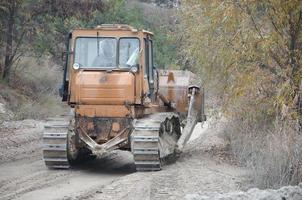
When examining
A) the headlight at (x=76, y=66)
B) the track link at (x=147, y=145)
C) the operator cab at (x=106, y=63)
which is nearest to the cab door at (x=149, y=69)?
the operator cab at (x=106, y=63)

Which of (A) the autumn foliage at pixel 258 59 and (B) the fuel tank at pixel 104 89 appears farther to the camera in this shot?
(B) the fuel tank at pixel 104 89

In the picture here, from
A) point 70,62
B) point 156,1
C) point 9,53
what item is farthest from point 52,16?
point 156,1

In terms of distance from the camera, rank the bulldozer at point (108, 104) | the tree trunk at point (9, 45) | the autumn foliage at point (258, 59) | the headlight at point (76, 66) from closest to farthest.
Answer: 1. the autumn foliage at point (258, 59)
2. the bulldozer at point (108, 104)
3. the headlight at point (76, 66)
4. the tree trunk at point (9, 45)

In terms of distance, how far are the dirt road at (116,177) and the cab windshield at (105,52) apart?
2139 mm

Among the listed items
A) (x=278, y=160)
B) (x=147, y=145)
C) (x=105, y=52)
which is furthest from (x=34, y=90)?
(x=278, y=160)

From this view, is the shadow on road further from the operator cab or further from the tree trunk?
the tree trunk

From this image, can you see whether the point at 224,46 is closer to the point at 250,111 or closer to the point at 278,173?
the point at 250,111

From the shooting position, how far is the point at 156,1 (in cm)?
5659

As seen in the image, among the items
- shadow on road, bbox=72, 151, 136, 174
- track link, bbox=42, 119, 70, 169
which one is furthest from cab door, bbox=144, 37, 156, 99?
track link, bbox=42, 119, 70, 169

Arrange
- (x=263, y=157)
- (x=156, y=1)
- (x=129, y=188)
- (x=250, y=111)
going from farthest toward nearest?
1. (x=156, y=1)
2. (x=250, y=111)
3. (x=263, y=157)
4. (x=129, y=188)

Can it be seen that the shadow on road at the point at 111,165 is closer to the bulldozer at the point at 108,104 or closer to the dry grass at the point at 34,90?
the bulldozer at the point at 108,104

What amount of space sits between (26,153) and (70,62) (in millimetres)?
2954

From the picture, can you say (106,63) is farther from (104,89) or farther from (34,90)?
(34,90)

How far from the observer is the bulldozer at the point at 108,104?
12492 mm
